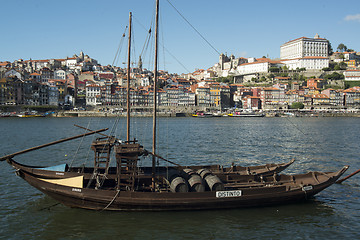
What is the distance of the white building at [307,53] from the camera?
145 m

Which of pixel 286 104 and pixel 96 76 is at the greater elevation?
pixel 96 76

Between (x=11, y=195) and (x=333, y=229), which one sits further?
(x=11, y=195)

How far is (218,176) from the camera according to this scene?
50.3ft

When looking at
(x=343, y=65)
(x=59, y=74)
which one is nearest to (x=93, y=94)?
(x=59, y=74)

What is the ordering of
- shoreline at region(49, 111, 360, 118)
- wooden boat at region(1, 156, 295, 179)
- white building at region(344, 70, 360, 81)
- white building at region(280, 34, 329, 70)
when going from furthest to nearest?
white building at region(280, 34, 329, 70)
white building at region(344, 70, 360, 81)
shoreline at region(49, 111, 360, 118)
wooden boat at region(1, 156, 295, 179)

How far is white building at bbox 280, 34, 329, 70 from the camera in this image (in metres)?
145

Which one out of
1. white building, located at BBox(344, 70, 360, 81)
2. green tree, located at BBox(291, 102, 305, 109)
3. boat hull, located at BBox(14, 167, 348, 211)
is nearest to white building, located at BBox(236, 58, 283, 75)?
white building, located at BBox(344, 70, 360, 81)

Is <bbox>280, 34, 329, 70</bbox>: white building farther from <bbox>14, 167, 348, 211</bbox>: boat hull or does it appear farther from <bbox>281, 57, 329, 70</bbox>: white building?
<bbox>14, 167, 348, 211</bbox>: boat hull

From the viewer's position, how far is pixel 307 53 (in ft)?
498

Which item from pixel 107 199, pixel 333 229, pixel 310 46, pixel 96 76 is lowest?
pixel 333 229

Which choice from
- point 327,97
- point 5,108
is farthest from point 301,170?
point 327,97

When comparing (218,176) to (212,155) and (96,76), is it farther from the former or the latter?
(96,76)

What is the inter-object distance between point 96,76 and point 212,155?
399ft

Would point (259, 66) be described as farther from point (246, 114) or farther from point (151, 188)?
point (151, 188)
